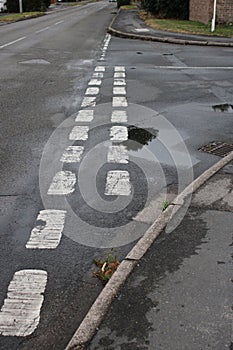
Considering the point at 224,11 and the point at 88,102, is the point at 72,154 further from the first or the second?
the point at 224,11

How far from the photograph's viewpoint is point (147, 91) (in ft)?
38.6

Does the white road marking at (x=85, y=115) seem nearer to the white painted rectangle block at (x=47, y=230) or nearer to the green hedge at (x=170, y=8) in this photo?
the white painted rectangle block at (x=47, y=230)

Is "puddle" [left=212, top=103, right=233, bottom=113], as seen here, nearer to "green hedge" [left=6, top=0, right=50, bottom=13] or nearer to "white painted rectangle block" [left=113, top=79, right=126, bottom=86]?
"white painted rectangle block" [left=113, top=79, right=126, bottom=86]

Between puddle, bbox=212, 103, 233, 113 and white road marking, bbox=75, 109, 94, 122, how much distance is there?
7.73ft

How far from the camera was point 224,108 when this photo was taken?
10.1 m

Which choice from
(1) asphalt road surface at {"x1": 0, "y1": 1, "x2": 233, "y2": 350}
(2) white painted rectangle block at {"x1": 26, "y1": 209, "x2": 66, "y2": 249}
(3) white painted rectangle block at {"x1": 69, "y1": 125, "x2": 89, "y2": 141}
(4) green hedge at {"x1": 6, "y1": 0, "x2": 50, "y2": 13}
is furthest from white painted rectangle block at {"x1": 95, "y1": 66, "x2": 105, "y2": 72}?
(4) green hedge at {"x1": 6, "y1": 0, "x2": 50, "y2": 13}

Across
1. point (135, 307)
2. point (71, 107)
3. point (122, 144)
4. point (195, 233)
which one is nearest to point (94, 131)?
point (122, 144)

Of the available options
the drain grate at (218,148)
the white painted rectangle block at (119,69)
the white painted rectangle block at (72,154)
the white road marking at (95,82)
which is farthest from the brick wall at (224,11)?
the white painted rectangle block at (72,154)

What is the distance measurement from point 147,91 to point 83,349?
29.8 ft

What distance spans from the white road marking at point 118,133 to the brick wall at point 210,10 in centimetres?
2233

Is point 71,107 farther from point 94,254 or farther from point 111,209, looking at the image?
point 94,254

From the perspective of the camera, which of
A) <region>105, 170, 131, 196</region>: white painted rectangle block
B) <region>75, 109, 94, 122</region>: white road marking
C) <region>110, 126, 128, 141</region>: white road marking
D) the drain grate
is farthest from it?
<region>75, 109, 94, 122</region>: white road marking

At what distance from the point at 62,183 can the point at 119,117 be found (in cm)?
335

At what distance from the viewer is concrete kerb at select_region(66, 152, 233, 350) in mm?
3365
